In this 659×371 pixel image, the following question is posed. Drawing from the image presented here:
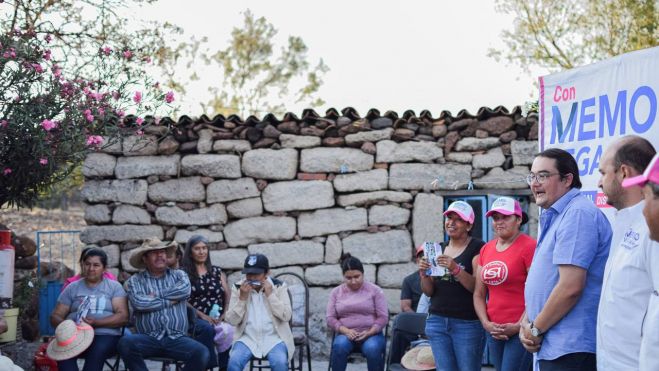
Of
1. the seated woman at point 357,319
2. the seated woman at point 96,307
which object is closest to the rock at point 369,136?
the seated woman at point 357,319

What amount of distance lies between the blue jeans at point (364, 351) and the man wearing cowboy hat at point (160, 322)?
3.45ft

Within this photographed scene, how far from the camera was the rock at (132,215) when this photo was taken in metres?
8.53

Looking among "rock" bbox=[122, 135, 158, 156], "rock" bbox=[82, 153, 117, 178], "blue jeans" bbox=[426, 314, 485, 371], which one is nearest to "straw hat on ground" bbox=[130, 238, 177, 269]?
"rock" bbox=[122, 135, 158, 156]

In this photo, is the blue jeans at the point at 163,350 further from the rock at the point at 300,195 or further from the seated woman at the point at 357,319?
the rock at the point at 300,195

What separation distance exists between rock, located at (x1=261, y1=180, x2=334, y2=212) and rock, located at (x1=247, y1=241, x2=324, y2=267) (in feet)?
1.21

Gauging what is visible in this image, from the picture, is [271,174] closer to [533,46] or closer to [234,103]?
[533,46]

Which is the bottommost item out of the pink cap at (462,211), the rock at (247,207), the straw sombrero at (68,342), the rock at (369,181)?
the straw sombrero at (68,342)

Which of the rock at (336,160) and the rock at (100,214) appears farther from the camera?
the rock at (100,214)

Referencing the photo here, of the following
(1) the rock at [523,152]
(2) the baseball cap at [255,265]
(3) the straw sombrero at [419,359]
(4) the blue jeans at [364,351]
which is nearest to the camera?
(3) the straw sombrero at [419,359]

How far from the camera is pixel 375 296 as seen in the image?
696 centimetres

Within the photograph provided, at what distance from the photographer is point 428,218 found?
8211 millimetres

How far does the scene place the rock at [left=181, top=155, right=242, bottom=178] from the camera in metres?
8.42

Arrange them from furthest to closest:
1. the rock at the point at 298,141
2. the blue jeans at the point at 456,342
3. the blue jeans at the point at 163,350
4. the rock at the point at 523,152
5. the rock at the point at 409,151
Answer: the rock at the point at 298,141 < the rock at the point at 409,151 < the rock at the point at 523,152 < the blue jeans at the point at 163,350 < the blue jeans at the point at 456,342

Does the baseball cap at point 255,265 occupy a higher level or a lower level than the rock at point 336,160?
lower
